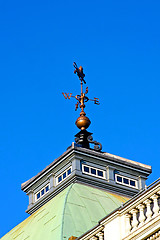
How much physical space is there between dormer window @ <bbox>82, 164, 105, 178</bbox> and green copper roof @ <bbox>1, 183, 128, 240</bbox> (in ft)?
5.41

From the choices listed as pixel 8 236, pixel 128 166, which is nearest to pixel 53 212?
pixel 8 236

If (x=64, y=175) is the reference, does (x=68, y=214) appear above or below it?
below

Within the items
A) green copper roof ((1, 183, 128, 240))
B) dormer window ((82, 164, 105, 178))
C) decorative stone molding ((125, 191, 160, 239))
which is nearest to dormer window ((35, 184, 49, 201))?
green copper roof ((1, 183, 128, 240))

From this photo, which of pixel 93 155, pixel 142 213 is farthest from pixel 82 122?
pixel 142 213

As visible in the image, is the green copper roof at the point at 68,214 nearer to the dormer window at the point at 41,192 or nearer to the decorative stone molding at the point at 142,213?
the dormer window at the point at 41,192

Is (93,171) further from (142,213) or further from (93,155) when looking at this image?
(142,213)

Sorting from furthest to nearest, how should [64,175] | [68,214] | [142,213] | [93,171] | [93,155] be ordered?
[93,155]
[93,171]
[64,175]
[68,214]
[142,213]

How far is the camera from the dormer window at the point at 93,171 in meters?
53.6

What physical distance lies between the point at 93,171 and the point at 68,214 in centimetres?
786

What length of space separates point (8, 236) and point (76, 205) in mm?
6255

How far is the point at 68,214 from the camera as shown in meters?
46.5

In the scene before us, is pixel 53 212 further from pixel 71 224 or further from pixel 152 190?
pixel 152 190

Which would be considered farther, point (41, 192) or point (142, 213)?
point (41, 192)

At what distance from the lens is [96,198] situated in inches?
1980
